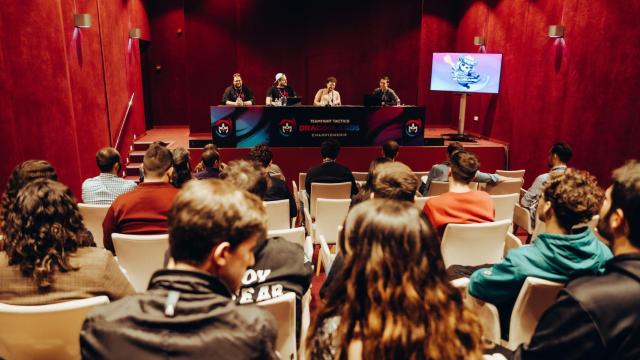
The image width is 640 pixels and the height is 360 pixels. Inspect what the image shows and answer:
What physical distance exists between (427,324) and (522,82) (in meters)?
7.41

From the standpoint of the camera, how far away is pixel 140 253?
2.62m

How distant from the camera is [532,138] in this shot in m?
7.24

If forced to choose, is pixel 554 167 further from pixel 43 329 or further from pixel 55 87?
pixel 55 87

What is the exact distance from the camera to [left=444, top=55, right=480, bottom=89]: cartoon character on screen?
839cm

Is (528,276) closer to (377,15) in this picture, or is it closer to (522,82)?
(522,82)

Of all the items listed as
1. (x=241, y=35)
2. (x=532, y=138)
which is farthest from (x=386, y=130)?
(x=241, y=35)

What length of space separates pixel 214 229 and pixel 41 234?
0.99 metres

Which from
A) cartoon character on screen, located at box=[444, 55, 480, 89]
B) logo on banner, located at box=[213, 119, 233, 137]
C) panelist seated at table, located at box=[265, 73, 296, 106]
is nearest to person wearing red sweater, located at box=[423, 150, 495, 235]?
logo on banner, located at box=[213, 119, 233, 137]

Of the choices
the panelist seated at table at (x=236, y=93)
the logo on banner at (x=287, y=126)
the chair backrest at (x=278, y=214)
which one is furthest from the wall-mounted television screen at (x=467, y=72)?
the chair backrest at (x=278, y=214)

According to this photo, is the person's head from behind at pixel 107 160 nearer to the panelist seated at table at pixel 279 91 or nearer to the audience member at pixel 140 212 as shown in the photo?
the audience member at pixel 140 212

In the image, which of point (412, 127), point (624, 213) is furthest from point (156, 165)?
point (412, 127)

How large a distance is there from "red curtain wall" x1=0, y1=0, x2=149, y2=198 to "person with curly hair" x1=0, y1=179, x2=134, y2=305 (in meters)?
4.03

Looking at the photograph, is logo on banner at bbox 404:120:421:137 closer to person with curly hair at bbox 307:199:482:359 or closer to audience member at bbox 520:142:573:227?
audience member at bbox 520:142:573:227

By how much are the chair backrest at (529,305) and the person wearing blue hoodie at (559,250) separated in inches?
2.1
